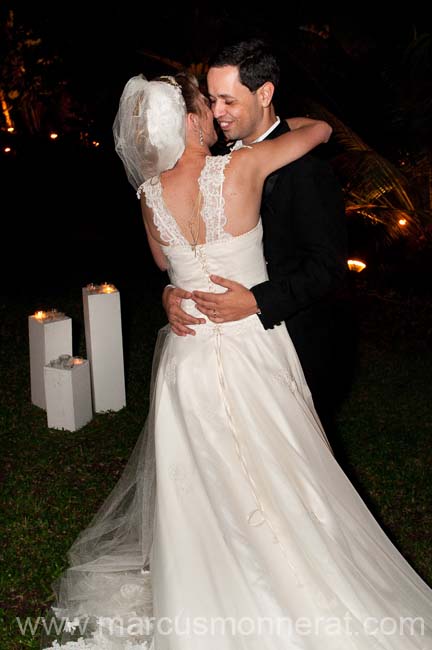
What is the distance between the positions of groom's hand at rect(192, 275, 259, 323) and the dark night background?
5.24 metres

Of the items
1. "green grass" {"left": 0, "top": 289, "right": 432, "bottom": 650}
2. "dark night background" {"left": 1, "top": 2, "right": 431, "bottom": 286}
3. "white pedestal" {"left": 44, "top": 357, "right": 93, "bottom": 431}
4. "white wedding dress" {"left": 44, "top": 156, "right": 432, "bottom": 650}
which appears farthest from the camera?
"dark night background" {"left": 1, "top": 2, "right": 431, "bottom": 286}

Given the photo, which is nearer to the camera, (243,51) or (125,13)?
(243,51)

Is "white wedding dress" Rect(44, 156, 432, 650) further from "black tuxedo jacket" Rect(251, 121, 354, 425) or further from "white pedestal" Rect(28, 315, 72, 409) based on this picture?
"white pedestal" Rect(28, 315, 72, 409)

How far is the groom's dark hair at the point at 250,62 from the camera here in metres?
2.78


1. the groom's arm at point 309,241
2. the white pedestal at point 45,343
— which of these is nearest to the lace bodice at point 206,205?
the groom's arm at point 309,241

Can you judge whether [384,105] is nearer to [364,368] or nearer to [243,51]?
[364,368]

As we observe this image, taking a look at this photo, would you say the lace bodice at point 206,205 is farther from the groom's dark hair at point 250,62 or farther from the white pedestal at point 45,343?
the white pedestal at point 45,343

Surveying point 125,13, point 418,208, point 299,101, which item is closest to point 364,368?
point 418,208

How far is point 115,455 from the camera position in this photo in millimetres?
4945

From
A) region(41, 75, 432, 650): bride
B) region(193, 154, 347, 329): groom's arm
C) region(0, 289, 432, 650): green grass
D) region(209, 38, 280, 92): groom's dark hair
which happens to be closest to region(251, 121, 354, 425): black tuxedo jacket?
region(193, 154, 347, 329): groom's arm

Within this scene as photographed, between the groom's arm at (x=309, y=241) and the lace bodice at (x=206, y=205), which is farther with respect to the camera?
the groom's arm at (x=309, y=241)

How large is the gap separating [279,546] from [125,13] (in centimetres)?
1067

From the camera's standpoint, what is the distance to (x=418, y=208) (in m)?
7.77

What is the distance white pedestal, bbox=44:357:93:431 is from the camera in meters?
5.27
